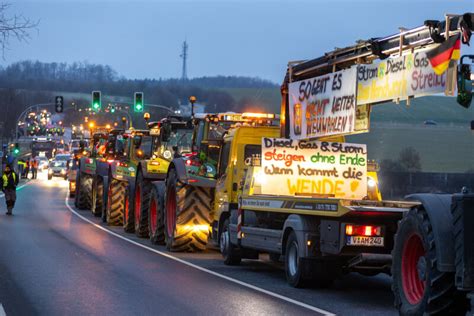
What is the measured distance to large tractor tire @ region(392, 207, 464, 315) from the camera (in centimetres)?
1000

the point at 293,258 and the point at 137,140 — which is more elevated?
the point at 137,140

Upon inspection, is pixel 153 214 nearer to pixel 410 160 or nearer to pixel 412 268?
pixel 412 268

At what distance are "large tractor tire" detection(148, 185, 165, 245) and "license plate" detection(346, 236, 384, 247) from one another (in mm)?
9653

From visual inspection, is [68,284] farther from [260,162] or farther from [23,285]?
[260,162]

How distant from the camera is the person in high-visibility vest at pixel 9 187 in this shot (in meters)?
33.5

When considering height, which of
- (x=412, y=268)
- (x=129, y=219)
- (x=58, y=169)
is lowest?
(x=58, y=169)

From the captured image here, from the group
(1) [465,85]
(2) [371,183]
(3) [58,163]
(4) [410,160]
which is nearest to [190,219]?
(2) [371,183]

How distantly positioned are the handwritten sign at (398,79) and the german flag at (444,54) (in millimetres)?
94

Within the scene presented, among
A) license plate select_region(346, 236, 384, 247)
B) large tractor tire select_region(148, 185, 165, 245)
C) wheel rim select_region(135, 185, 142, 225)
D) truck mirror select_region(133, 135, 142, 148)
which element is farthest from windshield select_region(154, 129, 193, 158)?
license plate select_region(346, 236, 384, 247)

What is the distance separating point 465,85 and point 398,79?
3493mm

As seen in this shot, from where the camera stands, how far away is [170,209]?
22.3 m

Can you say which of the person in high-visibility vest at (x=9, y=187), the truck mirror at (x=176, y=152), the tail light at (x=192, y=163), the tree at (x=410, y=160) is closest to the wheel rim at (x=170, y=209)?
the truck mirror at (x=176, y=152)

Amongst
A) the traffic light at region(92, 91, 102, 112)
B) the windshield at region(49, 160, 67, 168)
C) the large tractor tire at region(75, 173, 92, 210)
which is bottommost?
the windshield at region(49, 160, 67, 168)

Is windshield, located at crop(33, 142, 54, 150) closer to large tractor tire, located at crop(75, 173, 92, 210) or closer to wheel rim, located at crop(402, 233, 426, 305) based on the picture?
large tractor tire, located at crop(75, 173, 92, 210)
